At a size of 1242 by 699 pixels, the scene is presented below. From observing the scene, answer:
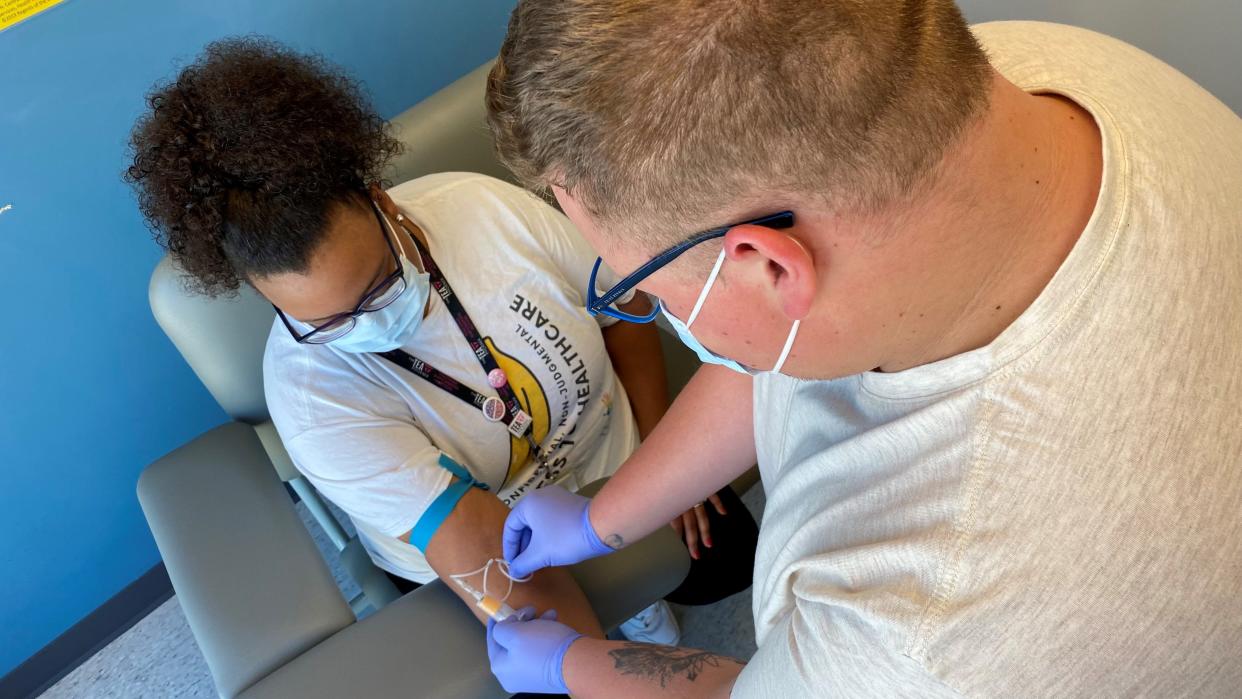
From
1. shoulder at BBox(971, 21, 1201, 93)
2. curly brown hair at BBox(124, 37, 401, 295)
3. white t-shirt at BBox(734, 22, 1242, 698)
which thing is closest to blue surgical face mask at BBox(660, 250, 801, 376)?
white t-shirt at BBox(734, 22, 1242, 698)

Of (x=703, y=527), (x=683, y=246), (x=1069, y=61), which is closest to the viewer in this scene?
(x=683, y=246)

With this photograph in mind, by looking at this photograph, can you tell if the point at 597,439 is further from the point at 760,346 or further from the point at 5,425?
the point at 5,425

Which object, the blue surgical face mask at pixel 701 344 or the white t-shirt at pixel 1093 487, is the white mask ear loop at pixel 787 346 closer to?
the blue surgical face mask at pixel 701 344

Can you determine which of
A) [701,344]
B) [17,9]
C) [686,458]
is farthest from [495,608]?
[17,9]

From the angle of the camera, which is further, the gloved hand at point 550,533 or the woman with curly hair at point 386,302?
the gloved hand at point 550,533

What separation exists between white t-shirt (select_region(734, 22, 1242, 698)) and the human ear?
5.5 inches

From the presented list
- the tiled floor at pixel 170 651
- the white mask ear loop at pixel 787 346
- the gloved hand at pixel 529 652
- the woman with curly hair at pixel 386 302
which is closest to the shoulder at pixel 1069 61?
the white mask ear loop at pixel 787 346

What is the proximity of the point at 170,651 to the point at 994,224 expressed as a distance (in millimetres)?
2159

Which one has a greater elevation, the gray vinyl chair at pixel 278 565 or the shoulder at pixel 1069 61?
the shoulder at pixel 1069 61

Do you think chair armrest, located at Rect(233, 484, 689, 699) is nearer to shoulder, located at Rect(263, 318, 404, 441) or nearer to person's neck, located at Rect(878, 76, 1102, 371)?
shoulder, located at Rect(263, 318, 404, 441)

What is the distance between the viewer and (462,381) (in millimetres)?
1253

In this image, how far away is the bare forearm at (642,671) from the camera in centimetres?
96

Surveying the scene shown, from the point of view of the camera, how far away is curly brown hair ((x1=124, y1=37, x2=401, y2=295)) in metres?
1.01

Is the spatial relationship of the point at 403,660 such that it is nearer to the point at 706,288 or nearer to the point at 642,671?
the point at 642,671
